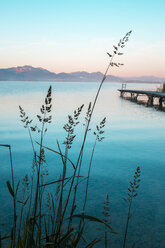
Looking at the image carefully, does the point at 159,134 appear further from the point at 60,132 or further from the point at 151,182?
the point at 151,182

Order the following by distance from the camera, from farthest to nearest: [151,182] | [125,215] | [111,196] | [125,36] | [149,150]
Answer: [149,150] → [151,182] → [111,196] → [125,215] → [125,36]

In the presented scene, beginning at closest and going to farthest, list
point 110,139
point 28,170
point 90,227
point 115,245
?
point 115,245, point 90,227, point 28,170, point 110,139

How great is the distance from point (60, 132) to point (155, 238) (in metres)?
9.78

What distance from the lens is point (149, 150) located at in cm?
987

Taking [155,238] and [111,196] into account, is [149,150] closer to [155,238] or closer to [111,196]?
[111,196]

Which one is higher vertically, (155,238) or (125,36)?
(125,36)

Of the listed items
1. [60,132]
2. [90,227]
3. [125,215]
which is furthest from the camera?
[60,132]

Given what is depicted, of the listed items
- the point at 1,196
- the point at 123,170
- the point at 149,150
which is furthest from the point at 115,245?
the point at 149,150

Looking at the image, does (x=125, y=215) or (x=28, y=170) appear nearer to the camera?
(x=125, y=215)

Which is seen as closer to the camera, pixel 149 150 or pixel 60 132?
pixel 149 150

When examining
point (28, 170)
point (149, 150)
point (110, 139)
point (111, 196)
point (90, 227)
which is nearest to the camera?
point (90, 227)

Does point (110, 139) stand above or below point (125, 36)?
below

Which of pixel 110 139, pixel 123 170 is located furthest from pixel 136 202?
pixel 110 139

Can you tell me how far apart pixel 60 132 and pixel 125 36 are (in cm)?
1173
